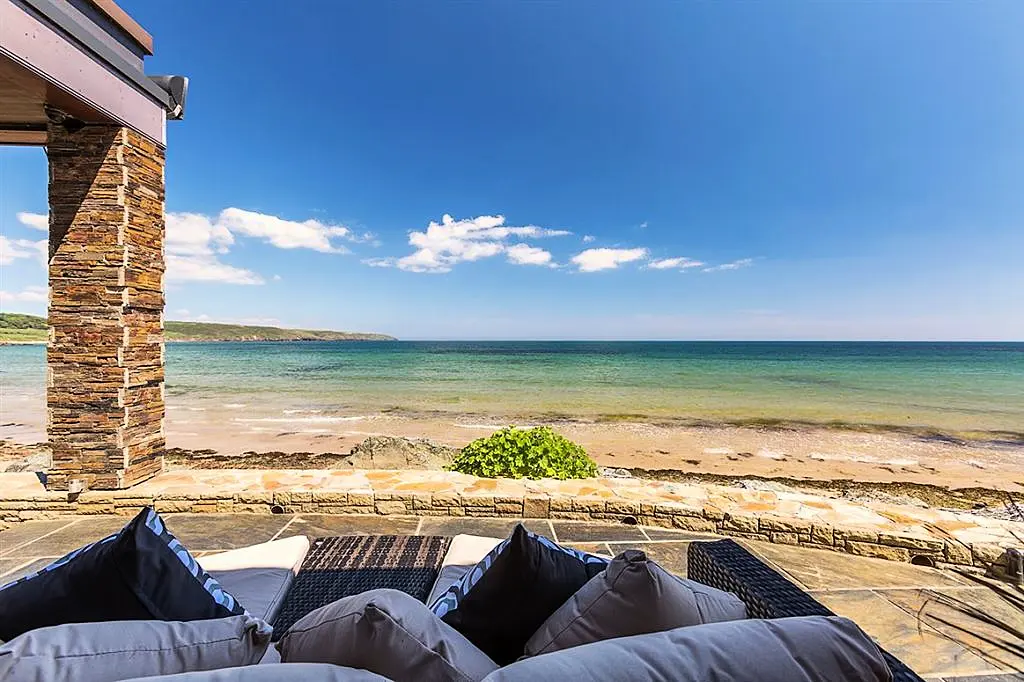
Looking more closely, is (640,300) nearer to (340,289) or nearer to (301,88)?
(340,289)

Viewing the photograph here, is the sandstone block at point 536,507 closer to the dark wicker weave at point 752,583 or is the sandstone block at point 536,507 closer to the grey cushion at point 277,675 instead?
the dark wicker weave at point 752,583

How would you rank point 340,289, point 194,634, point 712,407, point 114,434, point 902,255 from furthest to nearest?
point 340,289 → point 902,255 → point 712,407 → point 114,434 → point 194,634

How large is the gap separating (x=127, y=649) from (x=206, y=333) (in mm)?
57152

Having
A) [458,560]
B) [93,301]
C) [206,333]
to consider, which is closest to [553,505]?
[458,560]

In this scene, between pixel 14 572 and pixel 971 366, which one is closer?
pixel 14 572

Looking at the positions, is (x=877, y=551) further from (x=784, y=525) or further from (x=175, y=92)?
(x=175, y=92)

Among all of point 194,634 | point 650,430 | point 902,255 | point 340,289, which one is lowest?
point 650,430

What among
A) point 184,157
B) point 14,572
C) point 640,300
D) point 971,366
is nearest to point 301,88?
point 184,157

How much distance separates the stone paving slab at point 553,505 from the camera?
3105mm

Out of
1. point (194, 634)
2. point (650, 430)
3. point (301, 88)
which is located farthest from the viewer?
point (650, 430)

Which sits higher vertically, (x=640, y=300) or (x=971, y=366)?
(x=640, y=300)

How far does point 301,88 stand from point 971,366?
37.8m

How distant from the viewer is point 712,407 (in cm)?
1492

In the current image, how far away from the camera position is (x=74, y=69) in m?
2.94
